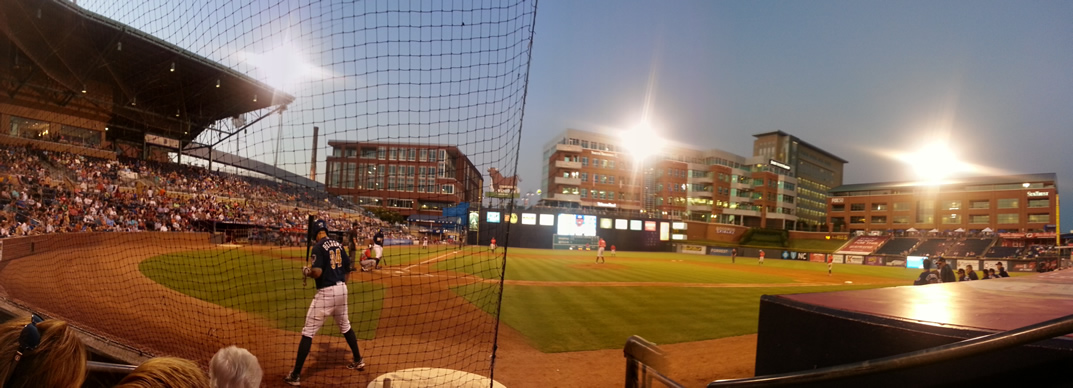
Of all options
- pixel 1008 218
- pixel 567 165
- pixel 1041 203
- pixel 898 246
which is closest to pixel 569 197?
pixel 567 165

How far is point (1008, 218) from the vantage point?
5875 centimetres

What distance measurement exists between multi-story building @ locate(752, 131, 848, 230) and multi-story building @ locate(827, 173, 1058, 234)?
782 inches

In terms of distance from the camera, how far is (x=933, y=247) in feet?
150

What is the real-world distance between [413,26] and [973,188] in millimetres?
84053

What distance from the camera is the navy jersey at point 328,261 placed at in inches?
215

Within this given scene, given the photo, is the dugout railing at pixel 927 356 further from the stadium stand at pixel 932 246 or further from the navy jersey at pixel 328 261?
the stadium stand at pixel 932 246

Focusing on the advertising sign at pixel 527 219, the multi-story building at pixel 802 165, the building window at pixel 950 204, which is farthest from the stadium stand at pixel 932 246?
the multi-story building at pixel 802 165

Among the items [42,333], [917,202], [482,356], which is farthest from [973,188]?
[42,333]

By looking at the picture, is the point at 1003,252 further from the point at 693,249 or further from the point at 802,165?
the point at 802,165

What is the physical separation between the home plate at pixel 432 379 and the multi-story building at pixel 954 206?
7168 cm

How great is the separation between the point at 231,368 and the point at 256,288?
35.7 feet

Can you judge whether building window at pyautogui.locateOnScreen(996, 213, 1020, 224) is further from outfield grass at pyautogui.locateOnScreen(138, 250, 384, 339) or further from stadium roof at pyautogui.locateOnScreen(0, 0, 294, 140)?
stadium roof at pyautogui.locateOnScreen(0, 0, 294, 140)

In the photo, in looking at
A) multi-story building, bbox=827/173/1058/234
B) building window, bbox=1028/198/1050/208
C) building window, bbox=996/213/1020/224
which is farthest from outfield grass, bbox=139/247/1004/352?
building window, bbox=1028/198/1050/208

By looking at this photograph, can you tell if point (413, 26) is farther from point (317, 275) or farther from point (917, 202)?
point (917, 202)
